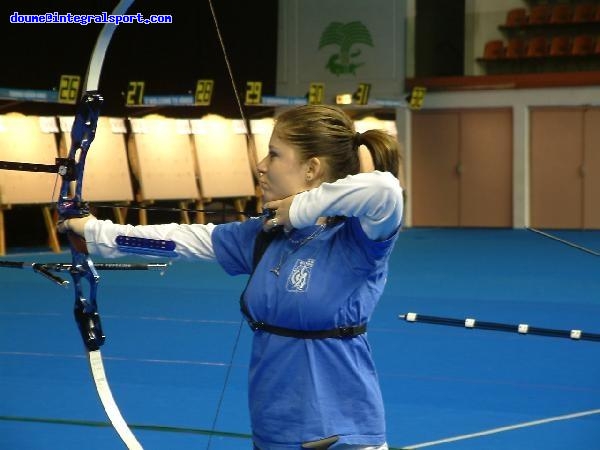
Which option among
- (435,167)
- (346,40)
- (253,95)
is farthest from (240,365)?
(346,40)

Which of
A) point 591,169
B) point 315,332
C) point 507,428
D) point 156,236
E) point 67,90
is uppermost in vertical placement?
point 67,90

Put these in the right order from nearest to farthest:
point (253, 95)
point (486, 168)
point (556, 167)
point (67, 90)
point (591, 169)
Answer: point (67, 90) < point (253, 95) < point (591, 169) < point (556, 167) < point (486, 168)

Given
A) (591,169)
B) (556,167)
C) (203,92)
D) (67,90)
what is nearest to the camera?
(67,90)

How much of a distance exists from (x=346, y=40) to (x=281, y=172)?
1597 centimetres

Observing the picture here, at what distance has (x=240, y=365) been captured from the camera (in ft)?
18.4

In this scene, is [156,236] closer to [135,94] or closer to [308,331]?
[308,331]

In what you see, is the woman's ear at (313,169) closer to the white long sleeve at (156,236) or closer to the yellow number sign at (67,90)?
the white long sleeve at (156,236)

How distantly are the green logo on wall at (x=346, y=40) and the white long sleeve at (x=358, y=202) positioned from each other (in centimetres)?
1593

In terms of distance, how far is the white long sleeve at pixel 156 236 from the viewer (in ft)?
6.37

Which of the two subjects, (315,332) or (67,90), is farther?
(67,90)

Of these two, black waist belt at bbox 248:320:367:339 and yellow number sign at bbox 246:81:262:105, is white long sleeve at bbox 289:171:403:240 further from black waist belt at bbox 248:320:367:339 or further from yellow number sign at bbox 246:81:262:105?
yellow number sign at bbox 246:81:262:105

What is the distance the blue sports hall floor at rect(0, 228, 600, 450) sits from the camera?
4.23m

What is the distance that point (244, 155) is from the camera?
1481 centimetres

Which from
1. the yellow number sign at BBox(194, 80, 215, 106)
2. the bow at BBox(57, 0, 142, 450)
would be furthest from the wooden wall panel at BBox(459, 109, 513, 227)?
the bow at BBox(57, 0, 142, 450)
